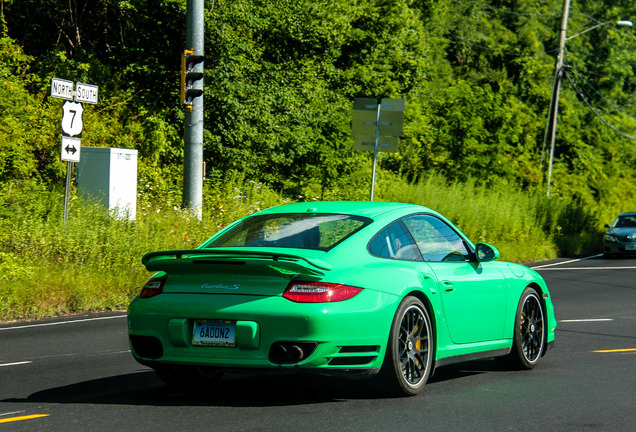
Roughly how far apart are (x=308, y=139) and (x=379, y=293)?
2162 cm

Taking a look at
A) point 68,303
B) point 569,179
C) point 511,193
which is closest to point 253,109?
point 511,193

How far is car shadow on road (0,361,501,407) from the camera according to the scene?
272 inches

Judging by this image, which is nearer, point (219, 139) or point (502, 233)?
point (219, 139)

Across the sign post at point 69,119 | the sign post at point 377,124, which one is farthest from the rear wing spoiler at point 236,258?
the sign post at point 377,124

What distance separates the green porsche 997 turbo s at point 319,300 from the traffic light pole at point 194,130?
10184mm

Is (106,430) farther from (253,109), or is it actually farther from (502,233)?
(502,233)

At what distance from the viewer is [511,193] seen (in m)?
34.7

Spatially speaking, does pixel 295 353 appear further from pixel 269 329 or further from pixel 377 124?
pixel 377 124

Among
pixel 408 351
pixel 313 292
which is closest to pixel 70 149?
pixel 408 351

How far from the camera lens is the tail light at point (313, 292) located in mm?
6488

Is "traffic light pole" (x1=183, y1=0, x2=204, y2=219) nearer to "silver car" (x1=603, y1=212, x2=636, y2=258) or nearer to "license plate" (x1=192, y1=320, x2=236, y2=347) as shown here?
"license plate" (x1=192, y1=320, x2=236, y2=347)

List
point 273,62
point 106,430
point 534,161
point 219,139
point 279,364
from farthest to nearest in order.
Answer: point 534,161
point 273,62
point 219,139
point 279,364
point 106,430

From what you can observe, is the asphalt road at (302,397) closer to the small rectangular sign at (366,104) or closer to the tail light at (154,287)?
the tail light at (154,287)

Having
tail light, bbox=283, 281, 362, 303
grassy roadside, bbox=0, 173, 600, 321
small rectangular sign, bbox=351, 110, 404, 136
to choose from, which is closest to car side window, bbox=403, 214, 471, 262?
tail light, bbox=283, 281, 362, 303
